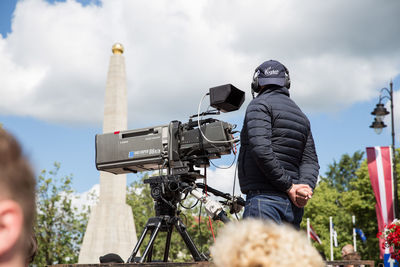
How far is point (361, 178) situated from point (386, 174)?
22110 mm

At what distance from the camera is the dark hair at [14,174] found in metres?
0.75

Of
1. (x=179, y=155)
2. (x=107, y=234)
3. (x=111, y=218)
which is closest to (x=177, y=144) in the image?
(x=179, y=155)

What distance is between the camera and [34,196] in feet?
2.63

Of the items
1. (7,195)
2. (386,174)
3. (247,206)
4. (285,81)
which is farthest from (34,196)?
(386,174)

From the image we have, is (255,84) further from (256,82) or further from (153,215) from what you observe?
(153,215)

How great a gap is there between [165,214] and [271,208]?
1272mm

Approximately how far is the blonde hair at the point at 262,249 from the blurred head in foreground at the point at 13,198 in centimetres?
39

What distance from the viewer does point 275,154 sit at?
3521 mm

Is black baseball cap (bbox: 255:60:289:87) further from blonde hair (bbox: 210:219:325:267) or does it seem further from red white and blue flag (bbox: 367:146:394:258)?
red white and blue flag (bbox: 367:146:394:258)

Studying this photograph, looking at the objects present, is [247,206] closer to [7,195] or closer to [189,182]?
[189,182]

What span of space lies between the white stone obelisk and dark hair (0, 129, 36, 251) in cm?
1987

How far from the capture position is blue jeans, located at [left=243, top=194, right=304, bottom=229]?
11.1 feet

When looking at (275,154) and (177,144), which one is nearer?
(275,154)

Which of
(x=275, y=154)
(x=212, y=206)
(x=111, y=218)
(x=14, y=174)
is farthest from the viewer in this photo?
(x=111, y=218)
